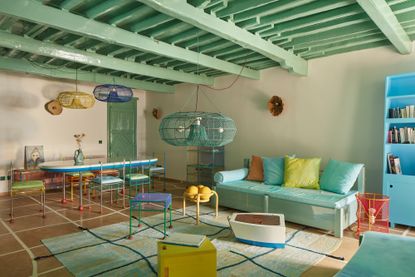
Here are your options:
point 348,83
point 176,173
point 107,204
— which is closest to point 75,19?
point 107,204

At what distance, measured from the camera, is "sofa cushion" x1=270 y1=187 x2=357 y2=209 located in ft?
11.6

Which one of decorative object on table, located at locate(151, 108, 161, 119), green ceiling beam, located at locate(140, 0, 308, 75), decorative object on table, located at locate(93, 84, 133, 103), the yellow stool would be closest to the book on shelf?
the yellow stool

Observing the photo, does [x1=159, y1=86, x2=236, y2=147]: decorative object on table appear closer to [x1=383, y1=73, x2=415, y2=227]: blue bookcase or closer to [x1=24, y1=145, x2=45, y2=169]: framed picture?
[x1=383, y1=73, x2=415, y2=227]: blue bookcase

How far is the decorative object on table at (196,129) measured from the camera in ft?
10.6

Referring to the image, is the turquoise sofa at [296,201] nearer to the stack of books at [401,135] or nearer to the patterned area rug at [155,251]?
the patterned area rug at [155,251]

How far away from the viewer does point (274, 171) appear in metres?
4.61

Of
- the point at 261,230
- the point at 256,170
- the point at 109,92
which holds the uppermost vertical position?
the point at 109,92

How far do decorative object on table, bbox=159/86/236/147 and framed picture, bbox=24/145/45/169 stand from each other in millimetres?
3951

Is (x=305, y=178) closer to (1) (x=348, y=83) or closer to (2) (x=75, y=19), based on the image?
(1) (x=348, y=83)

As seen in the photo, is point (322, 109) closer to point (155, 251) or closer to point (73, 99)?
point (155, 251)

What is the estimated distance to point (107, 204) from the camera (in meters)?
4.98

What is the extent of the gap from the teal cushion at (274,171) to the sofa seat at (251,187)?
16 cm

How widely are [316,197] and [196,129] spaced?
186 centimetres

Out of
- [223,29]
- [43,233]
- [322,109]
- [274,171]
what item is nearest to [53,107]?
[43,233]
